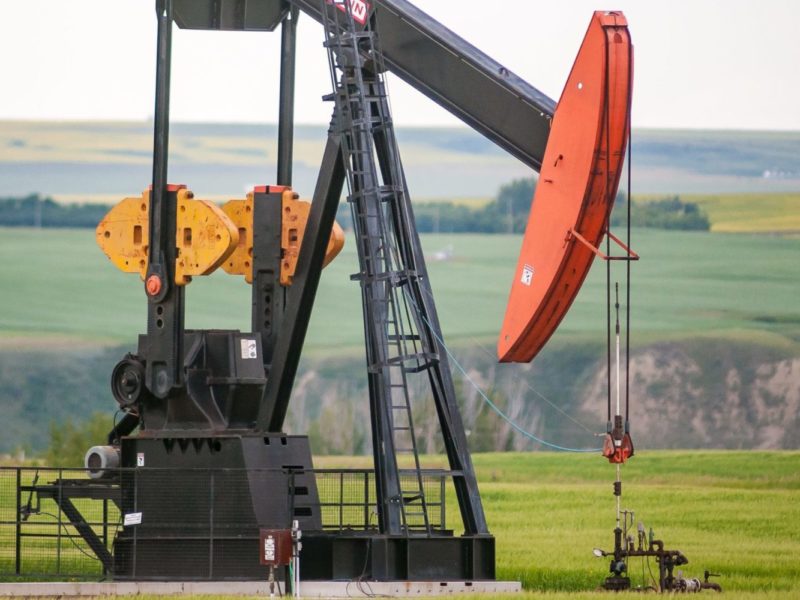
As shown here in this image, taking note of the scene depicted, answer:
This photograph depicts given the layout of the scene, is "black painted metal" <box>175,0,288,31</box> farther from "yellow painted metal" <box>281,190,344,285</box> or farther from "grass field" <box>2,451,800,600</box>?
"grass field" <box>2,451,800,600</box>

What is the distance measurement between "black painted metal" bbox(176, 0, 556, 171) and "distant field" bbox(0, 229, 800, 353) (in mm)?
40881

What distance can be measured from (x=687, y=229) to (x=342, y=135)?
177ft

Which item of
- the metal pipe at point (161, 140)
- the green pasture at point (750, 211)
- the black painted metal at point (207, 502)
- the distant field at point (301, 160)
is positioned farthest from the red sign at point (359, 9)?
the distant field at point (301, 160)

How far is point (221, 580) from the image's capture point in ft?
59.4

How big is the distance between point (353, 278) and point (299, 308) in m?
1.26

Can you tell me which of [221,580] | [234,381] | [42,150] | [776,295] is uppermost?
[42,150]

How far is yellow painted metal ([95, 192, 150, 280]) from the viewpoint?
19.6 m

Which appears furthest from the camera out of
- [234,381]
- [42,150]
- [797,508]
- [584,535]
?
[42,150]

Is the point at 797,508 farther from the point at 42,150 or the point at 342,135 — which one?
the point at 42,150

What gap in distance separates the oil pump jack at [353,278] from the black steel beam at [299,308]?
0.06 ft

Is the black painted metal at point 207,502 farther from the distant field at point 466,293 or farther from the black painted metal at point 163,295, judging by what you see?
the distant field at point 466,293

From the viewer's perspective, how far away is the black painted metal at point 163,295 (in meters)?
19.3

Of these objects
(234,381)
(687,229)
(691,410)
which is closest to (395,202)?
(234,381)

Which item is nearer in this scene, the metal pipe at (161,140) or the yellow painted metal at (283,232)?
the metal pipe at (161,140)
